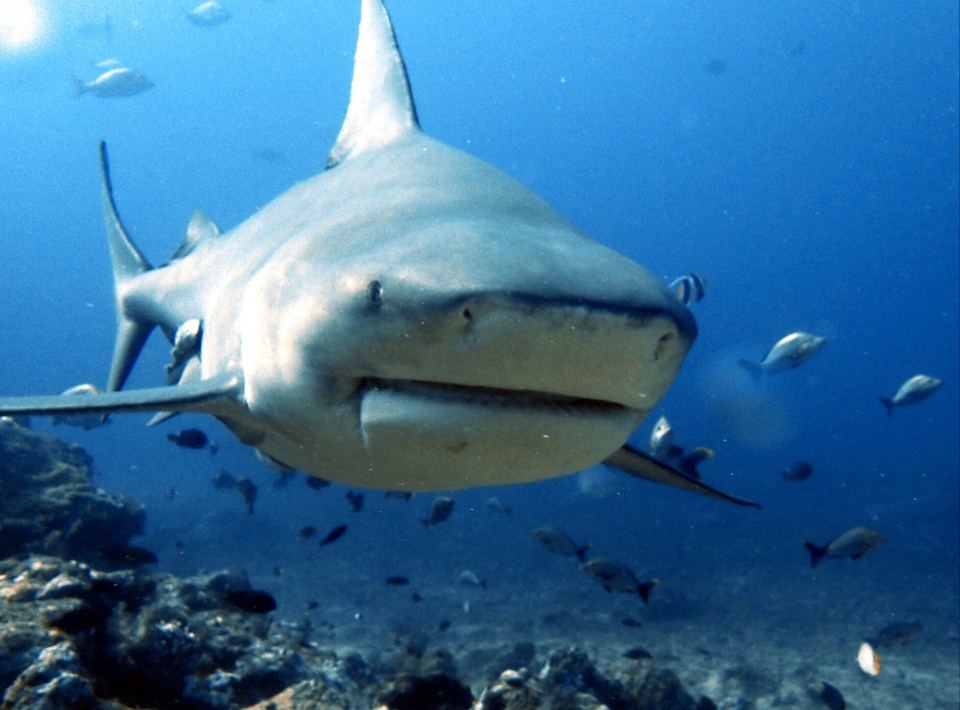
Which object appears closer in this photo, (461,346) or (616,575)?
(461,346)

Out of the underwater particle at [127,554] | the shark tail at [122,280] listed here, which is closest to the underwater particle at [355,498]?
the underwater particle at [127,554]

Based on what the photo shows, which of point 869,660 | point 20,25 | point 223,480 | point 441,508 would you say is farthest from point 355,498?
point 20,25

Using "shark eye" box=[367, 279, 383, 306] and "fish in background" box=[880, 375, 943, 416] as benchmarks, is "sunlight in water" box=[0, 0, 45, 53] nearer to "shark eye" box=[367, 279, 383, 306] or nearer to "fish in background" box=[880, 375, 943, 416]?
"fish in background" box=[880, 375, 943, 416]

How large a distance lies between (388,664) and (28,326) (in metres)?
167

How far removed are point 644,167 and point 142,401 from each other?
12913 centimetres

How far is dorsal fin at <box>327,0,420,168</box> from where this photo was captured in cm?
418

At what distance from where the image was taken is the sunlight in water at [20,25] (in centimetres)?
6456

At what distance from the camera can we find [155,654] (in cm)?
346

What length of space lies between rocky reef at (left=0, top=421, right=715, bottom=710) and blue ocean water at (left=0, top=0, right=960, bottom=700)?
94.4 feet

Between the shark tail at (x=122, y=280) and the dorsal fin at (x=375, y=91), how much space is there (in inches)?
81.9

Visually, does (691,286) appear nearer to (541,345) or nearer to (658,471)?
(658,471)

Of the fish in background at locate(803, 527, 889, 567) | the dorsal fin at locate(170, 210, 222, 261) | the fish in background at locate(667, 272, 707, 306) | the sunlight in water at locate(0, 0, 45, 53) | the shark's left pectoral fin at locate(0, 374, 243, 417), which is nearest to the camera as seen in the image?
the shark's left pectoral fin at locate(0, 374, 243, 417)

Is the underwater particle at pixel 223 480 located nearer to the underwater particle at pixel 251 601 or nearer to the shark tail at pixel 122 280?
the shark tail at pixel 122 280

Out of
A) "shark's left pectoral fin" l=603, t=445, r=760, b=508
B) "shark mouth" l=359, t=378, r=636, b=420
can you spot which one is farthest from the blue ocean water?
"shark mouth" l=359, t=378, r=636, b=420
